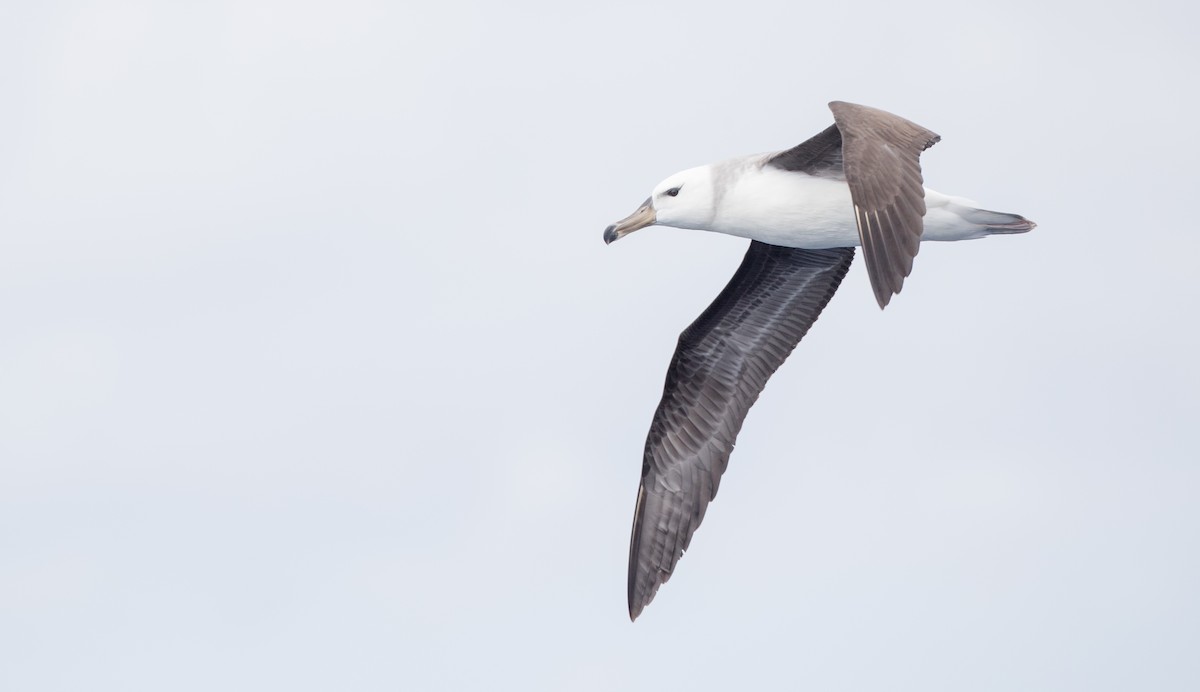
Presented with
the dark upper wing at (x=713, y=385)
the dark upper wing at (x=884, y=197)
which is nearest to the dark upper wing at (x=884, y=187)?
the dark upper wing at (x=884, y=197)

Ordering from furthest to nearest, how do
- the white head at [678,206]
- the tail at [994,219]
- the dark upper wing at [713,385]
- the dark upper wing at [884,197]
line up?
1. the dark upper wing at [713,385]
2. the white head at [678,206]
3. the tail at [994,219]
4. the dark upper wing at [884,197]

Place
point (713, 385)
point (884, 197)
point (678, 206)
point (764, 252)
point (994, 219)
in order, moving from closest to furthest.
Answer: point (884, 197), point (994, 219), point (678, 206), point (764, 252), point (713, 385)

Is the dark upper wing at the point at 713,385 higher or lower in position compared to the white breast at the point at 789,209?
lower

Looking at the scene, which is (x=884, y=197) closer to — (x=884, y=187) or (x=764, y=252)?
(x=884, y=187)

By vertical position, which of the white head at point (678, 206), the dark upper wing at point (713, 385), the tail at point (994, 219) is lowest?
the dark upper wing at point (713, 385)

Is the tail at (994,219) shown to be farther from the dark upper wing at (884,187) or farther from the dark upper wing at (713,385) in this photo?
the dark upper wing at (713,385)

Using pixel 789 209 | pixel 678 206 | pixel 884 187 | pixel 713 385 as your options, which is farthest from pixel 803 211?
pixel 713 385

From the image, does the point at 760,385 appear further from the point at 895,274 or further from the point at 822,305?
the point at 895,274
